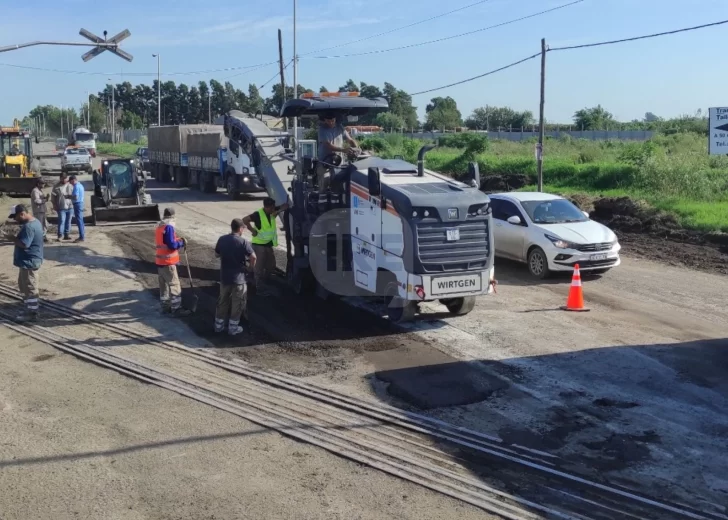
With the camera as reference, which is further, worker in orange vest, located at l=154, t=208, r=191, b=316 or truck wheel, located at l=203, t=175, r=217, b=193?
truck wheel, located at l=203, t=175, r=217, b=193

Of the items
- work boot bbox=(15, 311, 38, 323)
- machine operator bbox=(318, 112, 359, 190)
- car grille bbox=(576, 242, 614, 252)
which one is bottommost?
work boot bbox=(15, 311, 38, 323)

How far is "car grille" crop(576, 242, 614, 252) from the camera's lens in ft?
48.5

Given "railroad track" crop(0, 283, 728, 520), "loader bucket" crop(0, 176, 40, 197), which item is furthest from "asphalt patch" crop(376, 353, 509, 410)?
"loader bucket" crop(0, 176, 40, 197)

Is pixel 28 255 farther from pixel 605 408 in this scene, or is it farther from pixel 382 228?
pixel 605 408

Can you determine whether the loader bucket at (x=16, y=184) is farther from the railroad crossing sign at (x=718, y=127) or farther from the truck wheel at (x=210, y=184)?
the railroad crossing sign at (x=718, y=127)

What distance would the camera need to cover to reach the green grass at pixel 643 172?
23.2 metres

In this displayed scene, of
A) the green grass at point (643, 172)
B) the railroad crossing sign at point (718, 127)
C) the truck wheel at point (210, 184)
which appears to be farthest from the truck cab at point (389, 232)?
the truck wheel at point (210, 184)

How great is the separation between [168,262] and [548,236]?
23.5 feet

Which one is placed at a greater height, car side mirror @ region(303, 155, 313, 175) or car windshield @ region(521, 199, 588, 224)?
car side mirror @ region(303, 155, 313, 175)

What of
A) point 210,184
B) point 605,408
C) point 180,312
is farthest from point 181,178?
point 605,408

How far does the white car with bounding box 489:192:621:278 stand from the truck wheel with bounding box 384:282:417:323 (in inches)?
171

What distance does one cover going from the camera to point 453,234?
35.2ft

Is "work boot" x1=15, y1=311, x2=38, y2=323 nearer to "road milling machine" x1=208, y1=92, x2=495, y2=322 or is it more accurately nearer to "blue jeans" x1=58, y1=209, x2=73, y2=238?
"road milling machine" x1=208, y1=92, x2=495, y2=322

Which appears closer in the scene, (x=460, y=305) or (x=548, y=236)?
(x=460, y=305)
